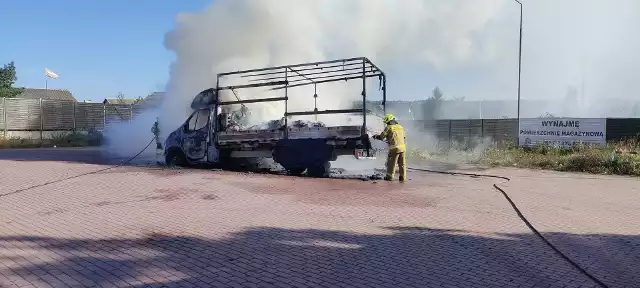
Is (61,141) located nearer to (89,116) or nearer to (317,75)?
(89,116)

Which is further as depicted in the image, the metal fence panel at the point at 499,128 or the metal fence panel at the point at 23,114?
the metal fence panel at the point at 23,114

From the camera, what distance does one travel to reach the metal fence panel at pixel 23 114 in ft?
83.4

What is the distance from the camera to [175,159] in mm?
13711

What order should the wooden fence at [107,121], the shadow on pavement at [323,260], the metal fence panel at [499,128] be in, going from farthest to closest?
the metal fence panel at [499,128] → the wooden fence at [107,121] → the shadow on pavement at [323,260]

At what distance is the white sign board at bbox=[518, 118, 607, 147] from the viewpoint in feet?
56.7

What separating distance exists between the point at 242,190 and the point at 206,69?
840 centimetres

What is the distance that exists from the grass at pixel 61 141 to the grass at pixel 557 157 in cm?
1632

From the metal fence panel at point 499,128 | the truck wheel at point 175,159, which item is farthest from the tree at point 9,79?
the metal fence panel at point 499,128

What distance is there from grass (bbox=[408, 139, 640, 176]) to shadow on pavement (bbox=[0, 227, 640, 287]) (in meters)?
8.60

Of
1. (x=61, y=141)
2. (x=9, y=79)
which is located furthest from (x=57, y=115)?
(x=9, y=79)

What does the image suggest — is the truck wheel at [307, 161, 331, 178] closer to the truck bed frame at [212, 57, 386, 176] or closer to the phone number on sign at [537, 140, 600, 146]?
the truck bed frame at [212, 57, 386, 176]

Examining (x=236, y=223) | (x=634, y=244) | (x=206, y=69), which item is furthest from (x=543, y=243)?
(x=206, y=69)

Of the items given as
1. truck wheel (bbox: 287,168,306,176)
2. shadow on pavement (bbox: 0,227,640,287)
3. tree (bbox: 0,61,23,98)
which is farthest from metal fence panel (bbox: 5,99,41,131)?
shadow on pavement (bbox: 0,227,640,287)

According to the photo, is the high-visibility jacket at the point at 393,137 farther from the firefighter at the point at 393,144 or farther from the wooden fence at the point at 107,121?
the wooden fence at the point at 107,121
